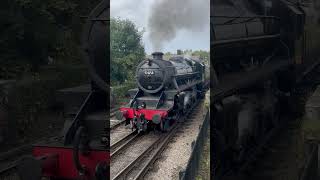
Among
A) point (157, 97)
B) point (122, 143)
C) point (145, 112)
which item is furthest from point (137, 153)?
point (157, 97)

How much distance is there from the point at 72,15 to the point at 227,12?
221 centimetres

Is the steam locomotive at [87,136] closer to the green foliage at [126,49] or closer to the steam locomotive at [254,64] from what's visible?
the steam locomotive at [254,64]

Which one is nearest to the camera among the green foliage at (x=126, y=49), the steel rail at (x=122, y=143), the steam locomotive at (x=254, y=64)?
the steam locomotive at (x=254, y=64)

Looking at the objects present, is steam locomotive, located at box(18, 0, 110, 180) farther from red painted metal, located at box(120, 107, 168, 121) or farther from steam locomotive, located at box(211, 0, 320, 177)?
red painted metal, located at box(120, 107, 168, 121)

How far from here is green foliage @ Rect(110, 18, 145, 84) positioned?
22.8 m

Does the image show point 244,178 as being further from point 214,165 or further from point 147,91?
point 147,91

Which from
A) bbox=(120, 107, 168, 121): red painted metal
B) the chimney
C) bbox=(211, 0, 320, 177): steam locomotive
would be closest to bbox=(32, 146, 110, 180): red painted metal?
bbox=(211, 0, 320, 177): steam locomotive

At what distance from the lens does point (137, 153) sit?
333 inches

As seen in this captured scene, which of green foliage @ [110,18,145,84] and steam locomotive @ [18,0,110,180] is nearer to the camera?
steam locomotive @ [18,0,110,180]

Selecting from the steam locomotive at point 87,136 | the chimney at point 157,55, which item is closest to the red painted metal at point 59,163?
the steam locomotive at point 87,136

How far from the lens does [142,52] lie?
→ 85.1ft

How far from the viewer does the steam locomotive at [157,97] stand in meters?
10.7

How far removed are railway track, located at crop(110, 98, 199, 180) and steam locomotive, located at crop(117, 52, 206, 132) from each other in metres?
0.43

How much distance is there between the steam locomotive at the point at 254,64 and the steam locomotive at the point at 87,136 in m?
1.94
